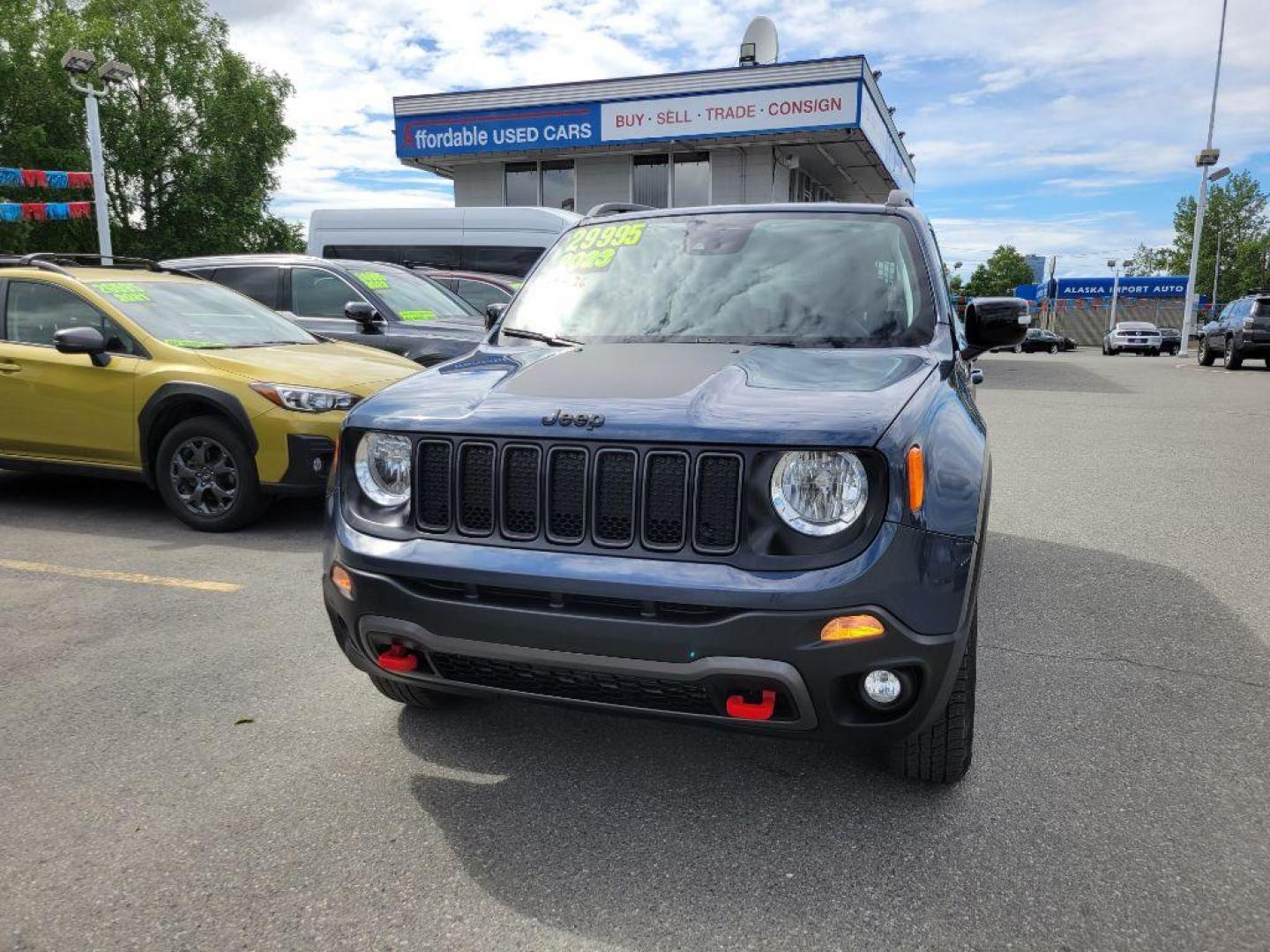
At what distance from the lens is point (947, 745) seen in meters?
2.52

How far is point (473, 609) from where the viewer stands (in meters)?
2.28

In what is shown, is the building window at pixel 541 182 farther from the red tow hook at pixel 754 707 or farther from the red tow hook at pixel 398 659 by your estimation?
the red tow hook at pixel 754 707

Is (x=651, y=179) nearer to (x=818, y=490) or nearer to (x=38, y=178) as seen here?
(x=38, y=178)

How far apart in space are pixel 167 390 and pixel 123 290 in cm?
110

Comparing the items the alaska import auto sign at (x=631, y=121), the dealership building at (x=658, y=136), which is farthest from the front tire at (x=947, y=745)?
the alaska import auto sign at (x=631, y=121)

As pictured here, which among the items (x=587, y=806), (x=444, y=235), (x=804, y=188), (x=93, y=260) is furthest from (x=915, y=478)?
(x=804, y=188)

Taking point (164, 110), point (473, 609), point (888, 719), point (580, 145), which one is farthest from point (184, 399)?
point (164, 110)

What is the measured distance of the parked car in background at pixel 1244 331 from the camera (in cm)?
2098

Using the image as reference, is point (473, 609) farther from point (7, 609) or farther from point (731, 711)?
point (7, 609)

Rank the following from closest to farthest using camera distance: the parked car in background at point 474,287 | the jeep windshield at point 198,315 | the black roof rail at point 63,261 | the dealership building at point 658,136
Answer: the jeep windshield at point 198,315 → the black roof rail at point 63,261 → the parked car in background at point 474,287 → the dealership building at point 658,136

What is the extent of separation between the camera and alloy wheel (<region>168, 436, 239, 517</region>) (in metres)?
5.61

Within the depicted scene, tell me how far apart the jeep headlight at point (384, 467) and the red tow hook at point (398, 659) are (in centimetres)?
40

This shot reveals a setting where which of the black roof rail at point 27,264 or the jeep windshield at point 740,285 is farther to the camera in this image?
the black roof rail at point 27,264

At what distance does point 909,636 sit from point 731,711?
45 cm
